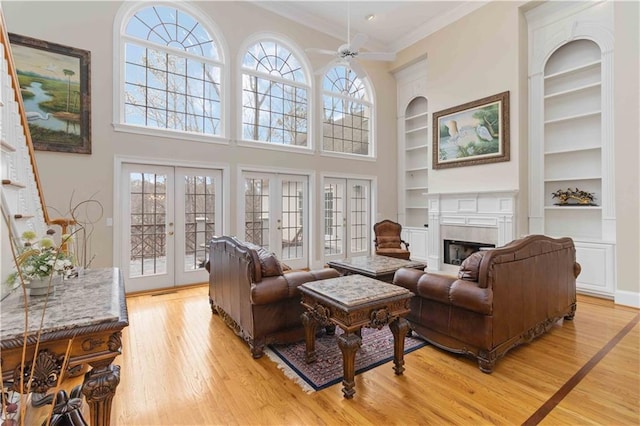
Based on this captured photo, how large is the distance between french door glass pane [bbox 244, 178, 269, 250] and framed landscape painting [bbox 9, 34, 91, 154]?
246cm

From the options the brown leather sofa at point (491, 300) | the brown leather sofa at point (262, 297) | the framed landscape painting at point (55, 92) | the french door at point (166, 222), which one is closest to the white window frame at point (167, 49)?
the framed landscape painting at point (55, 92)

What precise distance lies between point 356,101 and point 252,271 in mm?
5791

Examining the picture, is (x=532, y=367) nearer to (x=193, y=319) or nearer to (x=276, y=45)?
(x=193, y=319)

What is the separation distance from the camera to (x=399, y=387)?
2227 mm

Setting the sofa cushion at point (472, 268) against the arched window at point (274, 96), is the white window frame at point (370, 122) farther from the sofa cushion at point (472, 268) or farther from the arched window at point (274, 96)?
the sofa cushion at point (472, 268)

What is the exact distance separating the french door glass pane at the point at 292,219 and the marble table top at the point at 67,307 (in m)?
4.36

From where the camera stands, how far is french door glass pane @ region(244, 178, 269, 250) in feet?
18.8

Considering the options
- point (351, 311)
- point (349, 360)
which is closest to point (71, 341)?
point (351, 311)

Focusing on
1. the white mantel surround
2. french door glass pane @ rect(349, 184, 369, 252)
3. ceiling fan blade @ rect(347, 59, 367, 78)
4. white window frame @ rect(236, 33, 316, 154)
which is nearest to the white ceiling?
white window frame @ rect(236, 33, 316, 154)

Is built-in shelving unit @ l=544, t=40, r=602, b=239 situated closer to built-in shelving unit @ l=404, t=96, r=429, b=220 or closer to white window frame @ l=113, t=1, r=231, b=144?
built-in shelving unit @ l=404, t=96, r=429, b=220

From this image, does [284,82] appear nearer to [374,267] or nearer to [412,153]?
[412,153]

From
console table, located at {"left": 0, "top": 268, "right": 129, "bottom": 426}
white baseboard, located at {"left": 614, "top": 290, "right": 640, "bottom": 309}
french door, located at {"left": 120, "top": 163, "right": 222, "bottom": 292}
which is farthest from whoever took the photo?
french door, located at {"left": 120, "top": 163, "right": 222, "bottom": 292}

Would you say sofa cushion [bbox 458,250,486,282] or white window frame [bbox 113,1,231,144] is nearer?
sofa cushion [bbox 458,250,486,282]

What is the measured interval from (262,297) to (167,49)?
459 centimetres
